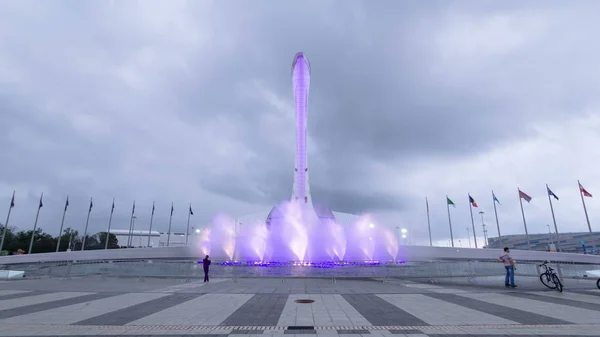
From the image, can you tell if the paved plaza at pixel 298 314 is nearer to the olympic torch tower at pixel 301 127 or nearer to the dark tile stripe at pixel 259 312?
the dark tile stripe at pixel 259 312

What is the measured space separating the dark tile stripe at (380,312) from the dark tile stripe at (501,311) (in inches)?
99.6

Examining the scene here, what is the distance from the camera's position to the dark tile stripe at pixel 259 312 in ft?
26.6

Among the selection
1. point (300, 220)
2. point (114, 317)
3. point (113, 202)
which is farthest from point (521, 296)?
point (113, 202)

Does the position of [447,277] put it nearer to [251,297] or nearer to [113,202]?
[251,297]

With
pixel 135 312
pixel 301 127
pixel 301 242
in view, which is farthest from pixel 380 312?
pixel 301 127

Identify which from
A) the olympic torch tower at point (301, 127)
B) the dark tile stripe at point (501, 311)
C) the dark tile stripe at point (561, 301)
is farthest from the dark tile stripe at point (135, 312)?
the olympic torch tower at point (301, 127)

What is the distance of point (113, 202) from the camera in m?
67.0

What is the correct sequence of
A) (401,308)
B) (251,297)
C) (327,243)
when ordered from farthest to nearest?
1. (327,243)
2. (251,297)
3. (401,308)

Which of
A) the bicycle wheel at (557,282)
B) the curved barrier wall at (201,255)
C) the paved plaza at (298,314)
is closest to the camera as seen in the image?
the paved plaza at (298,314)

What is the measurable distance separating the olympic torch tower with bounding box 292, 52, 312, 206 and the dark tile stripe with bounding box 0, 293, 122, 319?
52211 mm

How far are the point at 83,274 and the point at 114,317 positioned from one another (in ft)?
67.9

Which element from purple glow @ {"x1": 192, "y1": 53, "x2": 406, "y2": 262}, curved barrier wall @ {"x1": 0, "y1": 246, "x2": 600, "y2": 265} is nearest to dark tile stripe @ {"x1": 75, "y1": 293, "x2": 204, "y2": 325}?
purple glow @ {"x1": 192, "y1": 53, "x2": 406, "y2": 262}

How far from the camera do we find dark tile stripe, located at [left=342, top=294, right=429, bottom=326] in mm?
8227

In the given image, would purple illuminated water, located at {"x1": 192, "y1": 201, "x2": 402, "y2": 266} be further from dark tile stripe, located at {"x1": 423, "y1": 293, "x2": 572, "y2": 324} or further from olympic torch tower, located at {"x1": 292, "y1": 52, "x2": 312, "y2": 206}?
dark tile stripe, located at {"x1": 423, "y1": 293, "x2": 572, "y2": 324}
